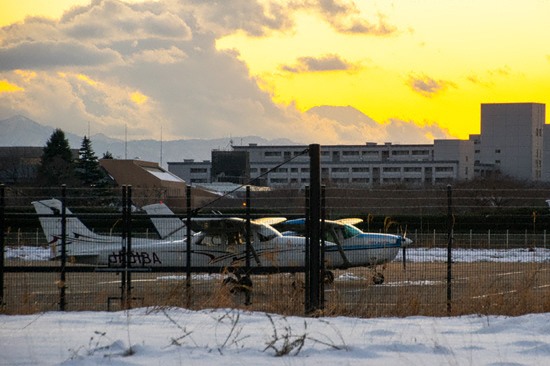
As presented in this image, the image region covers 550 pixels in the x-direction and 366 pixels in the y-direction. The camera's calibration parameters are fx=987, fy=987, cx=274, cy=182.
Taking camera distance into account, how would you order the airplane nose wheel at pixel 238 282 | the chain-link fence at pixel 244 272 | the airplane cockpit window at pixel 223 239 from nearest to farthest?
the chain-link fence at pixel 244 272, the airplane nose wheel at pixel 238 282, the airplane cockpit window at pixel 223 239

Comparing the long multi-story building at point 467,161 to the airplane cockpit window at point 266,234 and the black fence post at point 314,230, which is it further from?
the black fence post at point 314,230

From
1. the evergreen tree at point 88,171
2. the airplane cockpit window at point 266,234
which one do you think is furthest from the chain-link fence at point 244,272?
the evergreen tree at point 88,171

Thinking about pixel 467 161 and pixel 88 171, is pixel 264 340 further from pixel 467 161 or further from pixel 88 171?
pixel 467 161

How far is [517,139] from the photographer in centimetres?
15700

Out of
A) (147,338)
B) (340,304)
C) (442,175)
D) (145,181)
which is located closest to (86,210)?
(340,304)

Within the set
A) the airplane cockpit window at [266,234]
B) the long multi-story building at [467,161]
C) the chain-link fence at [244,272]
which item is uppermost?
the long multi-story building at [467,161]

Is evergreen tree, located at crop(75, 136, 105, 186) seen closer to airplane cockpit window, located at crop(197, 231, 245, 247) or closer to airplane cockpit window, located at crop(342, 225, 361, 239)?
airplane cockpit window, located at crop(342, 225, 361, 239)

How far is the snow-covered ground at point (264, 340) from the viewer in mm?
9984

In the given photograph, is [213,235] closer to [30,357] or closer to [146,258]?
[146,258]

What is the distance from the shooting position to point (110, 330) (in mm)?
11875

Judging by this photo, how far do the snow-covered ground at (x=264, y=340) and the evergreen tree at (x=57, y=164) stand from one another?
57.2 metres

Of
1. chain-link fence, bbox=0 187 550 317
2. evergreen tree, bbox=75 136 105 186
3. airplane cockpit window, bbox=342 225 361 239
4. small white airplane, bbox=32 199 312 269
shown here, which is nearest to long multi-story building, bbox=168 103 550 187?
evergreen tree, bbox=75 136 105 186

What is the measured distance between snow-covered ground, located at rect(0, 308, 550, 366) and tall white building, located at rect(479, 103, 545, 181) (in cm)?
14688

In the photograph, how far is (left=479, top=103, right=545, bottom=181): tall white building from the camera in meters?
157
